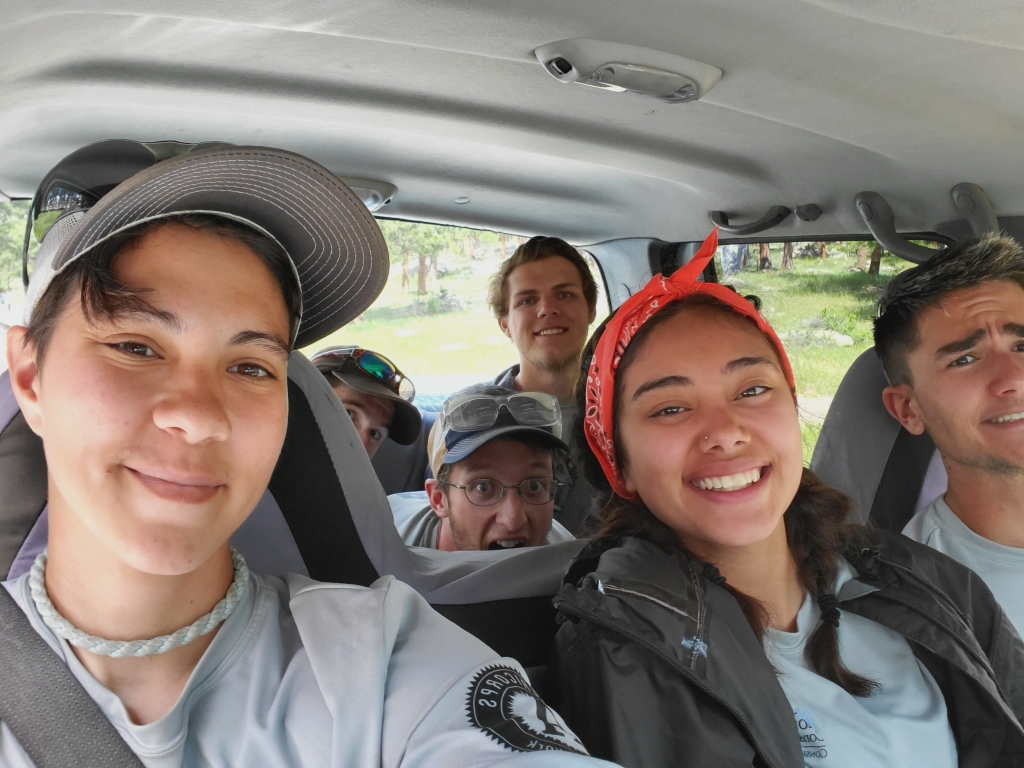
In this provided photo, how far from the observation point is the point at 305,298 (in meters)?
1.63

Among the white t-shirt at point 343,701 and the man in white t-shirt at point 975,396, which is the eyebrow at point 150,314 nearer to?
the white t-shirt at point 343,701

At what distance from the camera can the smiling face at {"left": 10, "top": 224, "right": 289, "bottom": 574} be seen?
116 cm

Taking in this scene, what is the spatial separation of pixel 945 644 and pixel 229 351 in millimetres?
1492

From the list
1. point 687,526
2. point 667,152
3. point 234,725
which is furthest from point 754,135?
point 234,725

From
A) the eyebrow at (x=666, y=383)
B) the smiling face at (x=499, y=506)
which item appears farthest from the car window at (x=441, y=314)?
the eyebrow at (x=666, y=383)

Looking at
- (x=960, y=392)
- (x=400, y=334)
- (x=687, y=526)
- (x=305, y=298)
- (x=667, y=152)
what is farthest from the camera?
(x=400, y=334)

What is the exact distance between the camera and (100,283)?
1262 millimetres

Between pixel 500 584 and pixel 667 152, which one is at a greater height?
pixel 667 152

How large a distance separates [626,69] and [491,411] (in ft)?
3.55

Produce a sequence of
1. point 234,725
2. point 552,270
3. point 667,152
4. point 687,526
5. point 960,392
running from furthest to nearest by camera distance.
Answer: point 552,270
point 667,152
point 960,392
point 687,526
point 234,725

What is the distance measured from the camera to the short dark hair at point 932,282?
234 centimetres

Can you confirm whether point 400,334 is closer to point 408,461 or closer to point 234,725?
point 408,461

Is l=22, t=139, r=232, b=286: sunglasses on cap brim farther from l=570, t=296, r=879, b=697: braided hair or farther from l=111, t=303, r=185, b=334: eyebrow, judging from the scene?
l=570, t=296, r=879, b=697: braided hair

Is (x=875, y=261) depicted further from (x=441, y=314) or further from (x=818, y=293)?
(x=441, y=314)
